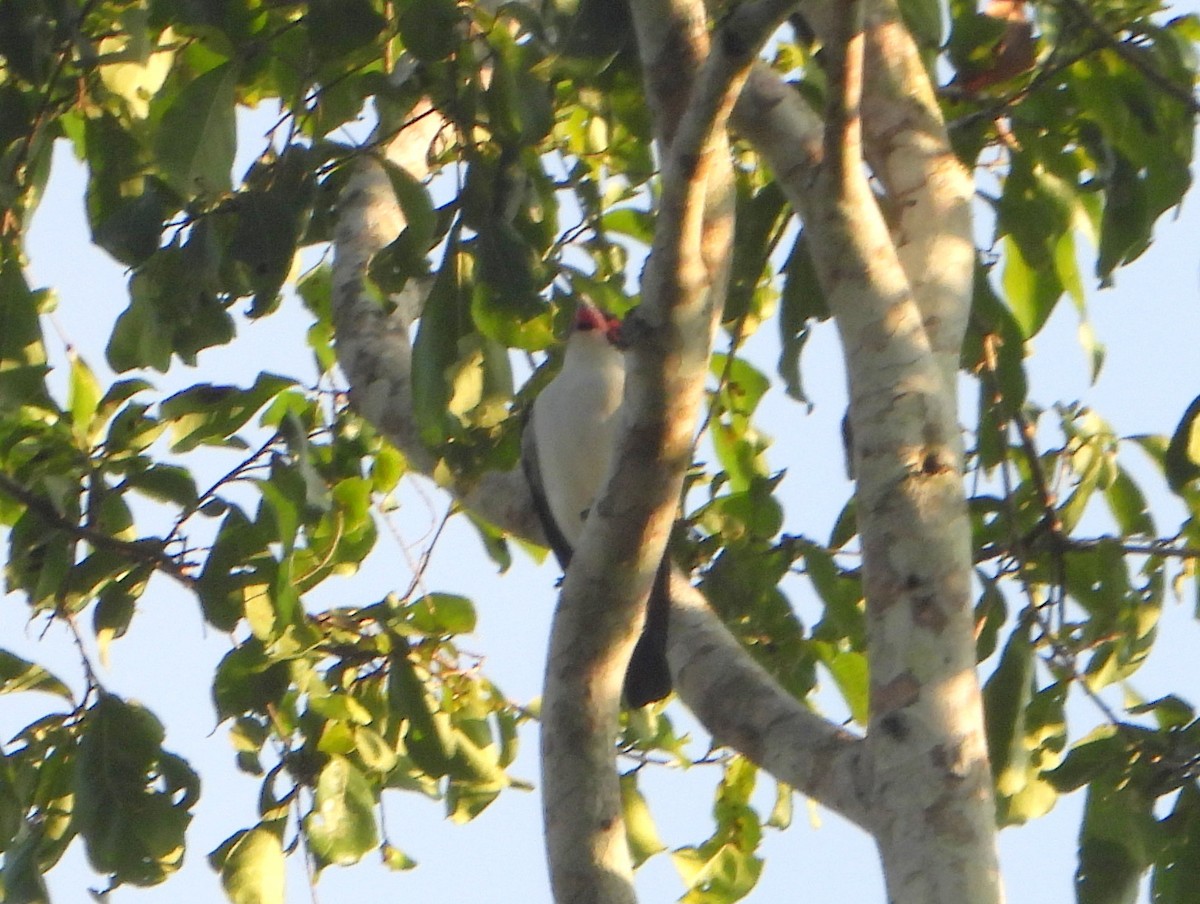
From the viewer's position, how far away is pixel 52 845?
3021mm

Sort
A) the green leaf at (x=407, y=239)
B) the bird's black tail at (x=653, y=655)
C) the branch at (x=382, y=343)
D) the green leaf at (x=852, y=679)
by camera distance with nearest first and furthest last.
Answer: the green leaf at (x=407, y=239)
the bird's black tail at (x=653, y=655)
the green leaf at (x=852, y=679)
the branch at (x=382, y=343)

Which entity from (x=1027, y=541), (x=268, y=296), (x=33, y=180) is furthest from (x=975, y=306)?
(x=33, y=180)

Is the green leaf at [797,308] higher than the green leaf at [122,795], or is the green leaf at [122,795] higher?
the green leaf at [797,308]

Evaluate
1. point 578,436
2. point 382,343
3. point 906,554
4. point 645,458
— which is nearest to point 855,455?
point 906,554

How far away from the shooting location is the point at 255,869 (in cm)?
295

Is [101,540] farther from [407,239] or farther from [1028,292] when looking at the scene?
[1028,292]

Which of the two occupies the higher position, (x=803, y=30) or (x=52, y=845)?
(x=803, y=30)

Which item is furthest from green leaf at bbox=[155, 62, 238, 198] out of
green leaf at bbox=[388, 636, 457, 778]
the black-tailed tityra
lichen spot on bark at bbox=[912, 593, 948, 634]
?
the black-tailed tityra

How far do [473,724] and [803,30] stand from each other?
1441mm

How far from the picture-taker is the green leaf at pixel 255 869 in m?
2.93

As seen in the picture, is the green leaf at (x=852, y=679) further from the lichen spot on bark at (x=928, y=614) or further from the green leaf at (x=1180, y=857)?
the lichen spot on bark at (x=928, y=614)

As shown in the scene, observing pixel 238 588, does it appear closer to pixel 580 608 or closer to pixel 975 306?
pixel 580 608

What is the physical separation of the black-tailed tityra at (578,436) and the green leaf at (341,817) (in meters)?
0.77

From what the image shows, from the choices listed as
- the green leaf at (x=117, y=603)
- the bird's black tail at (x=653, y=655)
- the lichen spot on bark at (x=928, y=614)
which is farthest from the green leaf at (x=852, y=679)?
the green leaf at (x=117, y=603)
